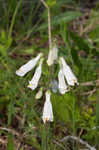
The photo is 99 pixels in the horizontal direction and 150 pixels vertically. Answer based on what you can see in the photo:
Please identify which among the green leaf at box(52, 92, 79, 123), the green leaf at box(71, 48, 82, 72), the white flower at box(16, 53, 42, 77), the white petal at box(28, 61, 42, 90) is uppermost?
the white flower at box(16, 53, 42, 77)

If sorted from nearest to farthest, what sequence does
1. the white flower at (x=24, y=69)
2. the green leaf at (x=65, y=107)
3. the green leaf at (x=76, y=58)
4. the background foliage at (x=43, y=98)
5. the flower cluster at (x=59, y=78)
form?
the flower cluster at (x=59, y=78)
the white flower at (x=24, y=69)
the background foliage at (x=43, y=98)
the green leaf at (x=65, y=107)
the green leaf at (x=76, y=58)

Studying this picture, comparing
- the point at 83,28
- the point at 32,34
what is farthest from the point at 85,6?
the point at 32,34

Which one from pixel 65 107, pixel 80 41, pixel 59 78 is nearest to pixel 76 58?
pixel 80 41

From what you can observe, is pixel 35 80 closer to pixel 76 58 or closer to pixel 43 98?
pixel 43 98

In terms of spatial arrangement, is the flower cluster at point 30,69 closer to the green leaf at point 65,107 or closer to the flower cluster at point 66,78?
the flower cluster at point 66,78

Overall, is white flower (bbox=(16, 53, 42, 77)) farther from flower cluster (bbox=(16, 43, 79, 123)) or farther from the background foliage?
the background foliage

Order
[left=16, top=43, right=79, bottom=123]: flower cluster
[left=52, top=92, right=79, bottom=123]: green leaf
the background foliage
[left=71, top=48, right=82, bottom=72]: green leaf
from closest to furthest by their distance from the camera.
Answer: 1. [left=16, top=43, right=79, bottom=123]: flower cluster
2. the background foliage
3. [left=52, top=92, right=79, bottom=123]: green leaf
4. [left=71, top=48, right=82, bottom=72]: green leaf

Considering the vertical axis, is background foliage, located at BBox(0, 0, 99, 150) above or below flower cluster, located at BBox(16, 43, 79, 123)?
below

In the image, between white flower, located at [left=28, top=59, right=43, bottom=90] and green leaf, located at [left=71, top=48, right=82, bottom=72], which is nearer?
white flower, located at [left=28, top=59, right=43, bottom=90]

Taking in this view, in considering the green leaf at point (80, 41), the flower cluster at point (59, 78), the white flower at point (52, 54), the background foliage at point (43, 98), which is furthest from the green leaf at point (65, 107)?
the green leaf at point (80, 41)

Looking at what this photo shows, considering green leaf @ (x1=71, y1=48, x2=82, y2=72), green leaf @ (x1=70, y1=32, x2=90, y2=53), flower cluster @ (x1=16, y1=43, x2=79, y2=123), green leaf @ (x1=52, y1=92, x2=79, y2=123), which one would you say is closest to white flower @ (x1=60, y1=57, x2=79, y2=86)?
flower cluster @ (x1=16, y1=43, x2=79, y2=123)

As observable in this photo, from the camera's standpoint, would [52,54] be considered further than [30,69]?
No
